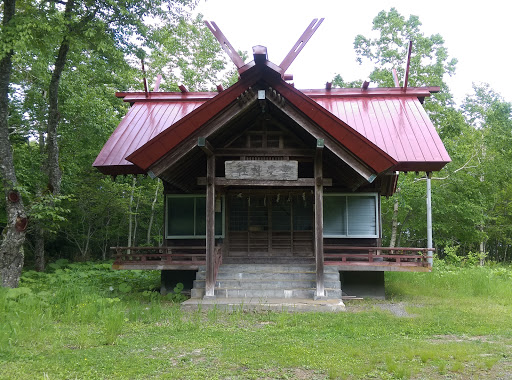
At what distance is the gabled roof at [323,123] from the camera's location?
9.88m

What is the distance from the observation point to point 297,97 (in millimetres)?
9891

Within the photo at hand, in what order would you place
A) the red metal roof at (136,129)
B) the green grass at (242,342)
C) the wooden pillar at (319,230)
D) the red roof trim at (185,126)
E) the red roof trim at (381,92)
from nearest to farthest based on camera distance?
1. the green grass at (242,342)
2. the red roof trim at (185,126)
3. the wooden pillar at (319,230)
4. the red metal roof at (136,129)
5. the red roof trim at (381,92)

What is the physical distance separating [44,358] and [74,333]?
1445mm

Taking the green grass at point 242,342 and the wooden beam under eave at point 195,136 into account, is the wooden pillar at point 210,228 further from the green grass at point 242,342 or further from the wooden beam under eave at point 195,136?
the green grass at point 242,342

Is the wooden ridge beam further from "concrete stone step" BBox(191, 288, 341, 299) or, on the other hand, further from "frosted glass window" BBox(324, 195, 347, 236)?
"concrete stone step" BBox(191, 288, 341, 299)

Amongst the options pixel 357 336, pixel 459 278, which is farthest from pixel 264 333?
pixel 459 278

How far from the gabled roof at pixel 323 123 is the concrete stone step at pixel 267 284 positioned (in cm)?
312

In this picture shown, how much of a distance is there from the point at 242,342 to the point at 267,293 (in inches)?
160

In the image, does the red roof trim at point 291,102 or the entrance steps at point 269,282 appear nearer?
the red roof trim at point 291,102

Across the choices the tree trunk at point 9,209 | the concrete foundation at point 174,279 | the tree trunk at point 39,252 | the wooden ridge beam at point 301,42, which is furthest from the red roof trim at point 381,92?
the tree trunk at point 39,252

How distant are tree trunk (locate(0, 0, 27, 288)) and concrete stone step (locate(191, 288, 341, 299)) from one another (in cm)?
418

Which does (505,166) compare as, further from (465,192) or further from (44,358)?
(44,358)

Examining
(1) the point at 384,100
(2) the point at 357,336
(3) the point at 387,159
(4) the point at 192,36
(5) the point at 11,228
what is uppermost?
(4) the point at 192,36

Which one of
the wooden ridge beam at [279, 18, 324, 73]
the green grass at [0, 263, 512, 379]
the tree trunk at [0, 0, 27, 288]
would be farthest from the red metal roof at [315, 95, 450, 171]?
the tree trunk at [0, 0, 27, 288]
